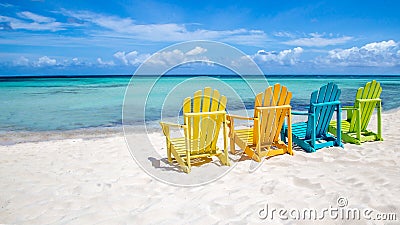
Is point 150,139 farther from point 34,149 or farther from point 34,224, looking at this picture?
point 34,224

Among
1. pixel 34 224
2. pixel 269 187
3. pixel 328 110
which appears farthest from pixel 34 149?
pixel 328 110

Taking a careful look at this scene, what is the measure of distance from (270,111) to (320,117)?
1037mm

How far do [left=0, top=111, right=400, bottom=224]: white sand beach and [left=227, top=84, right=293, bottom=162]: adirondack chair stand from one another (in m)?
0.19

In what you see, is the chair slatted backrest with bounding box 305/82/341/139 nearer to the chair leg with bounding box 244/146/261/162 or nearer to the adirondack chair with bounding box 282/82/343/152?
the adirondack chair with bounding box 282/82/343/152

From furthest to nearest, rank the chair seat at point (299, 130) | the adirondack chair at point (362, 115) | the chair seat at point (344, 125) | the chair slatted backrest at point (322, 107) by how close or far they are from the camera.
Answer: the chair seat at point (344, 125) → the adirondack chair at point (362, 115) → the chair seat at point (299, 130) → the chair slatted backrest at point (322, 107)

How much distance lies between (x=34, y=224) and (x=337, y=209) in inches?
106

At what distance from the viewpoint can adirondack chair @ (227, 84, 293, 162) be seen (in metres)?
4.35

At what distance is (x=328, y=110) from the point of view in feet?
16.0

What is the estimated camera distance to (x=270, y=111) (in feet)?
14.5

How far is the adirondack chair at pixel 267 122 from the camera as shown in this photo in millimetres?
4348

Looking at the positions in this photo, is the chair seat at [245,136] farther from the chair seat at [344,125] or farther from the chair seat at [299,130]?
the chair seat at [344,125]

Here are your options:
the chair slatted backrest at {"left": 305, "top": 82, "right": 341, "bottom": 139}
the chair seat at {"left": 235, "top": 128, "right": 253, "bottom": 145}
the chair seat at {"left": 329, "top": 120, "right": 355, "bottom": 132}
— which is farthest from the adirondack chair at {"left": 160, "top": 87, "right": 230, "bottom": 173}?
the chair seat at {"left": 329, "top": 120, "right": 355, "bottom": 132}

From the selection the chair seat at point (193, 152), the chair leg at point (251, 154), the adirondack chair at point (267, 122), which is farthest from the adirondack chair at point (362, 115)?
the chair seat at point (193, 152)

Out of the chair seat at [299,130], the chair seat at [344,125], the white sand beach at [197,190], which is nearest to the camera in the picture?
the white sand beach at [197,190]
